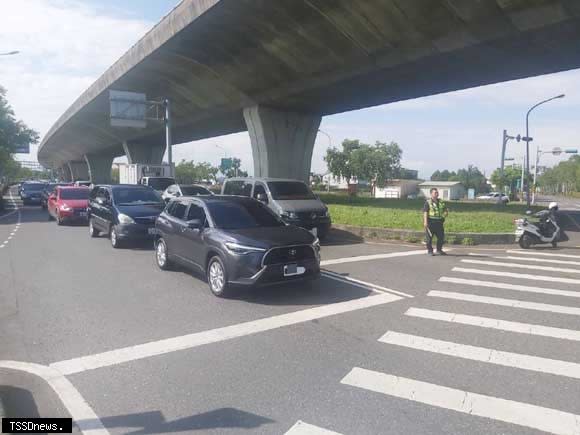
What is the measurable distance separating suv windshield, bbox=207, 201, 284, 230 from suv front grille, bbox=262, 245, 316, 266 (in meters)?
1.08

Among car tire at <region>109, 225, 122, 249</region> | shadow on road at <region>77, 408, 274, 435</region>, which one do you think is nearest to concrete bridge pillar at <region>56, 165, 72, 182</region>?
car tire at <region>109, 225, 122, 249</region>

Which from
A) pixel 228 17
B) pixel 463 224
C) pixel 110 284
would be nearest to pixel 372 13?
pixel 228 17

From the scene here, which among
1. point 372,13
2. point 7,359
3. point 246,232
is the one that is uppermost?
point 372,13

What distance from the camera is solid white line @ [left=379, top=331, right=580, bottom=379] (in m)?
4.75

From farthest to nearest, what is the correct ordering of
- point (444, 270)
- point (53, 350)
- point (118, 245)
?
point (118, 245) < point (444, 270) < point (53, 350)

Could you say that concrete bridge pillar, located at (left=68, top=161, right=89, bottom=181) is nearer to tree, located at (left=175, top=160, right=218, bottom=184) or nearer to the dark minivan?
tree, located at (left=175, top=160, right=218, bottom=184)

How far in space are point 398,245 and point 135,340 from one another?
Result: 33.1ft

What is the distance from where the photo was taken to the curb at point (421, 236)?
46.4ft

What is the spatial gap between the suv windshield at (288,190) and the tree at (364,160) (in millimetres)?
50448

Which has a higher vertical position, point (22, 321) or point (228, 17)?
point (228, 17)

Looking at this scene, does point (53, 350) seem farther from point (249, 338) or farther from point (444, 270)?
point (444, 270)

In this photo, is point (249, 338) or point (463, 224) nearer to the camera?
point (249, 338)

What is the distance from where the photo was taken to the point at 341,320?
6359mm

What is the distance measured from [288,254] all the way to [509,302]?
11.8ft
